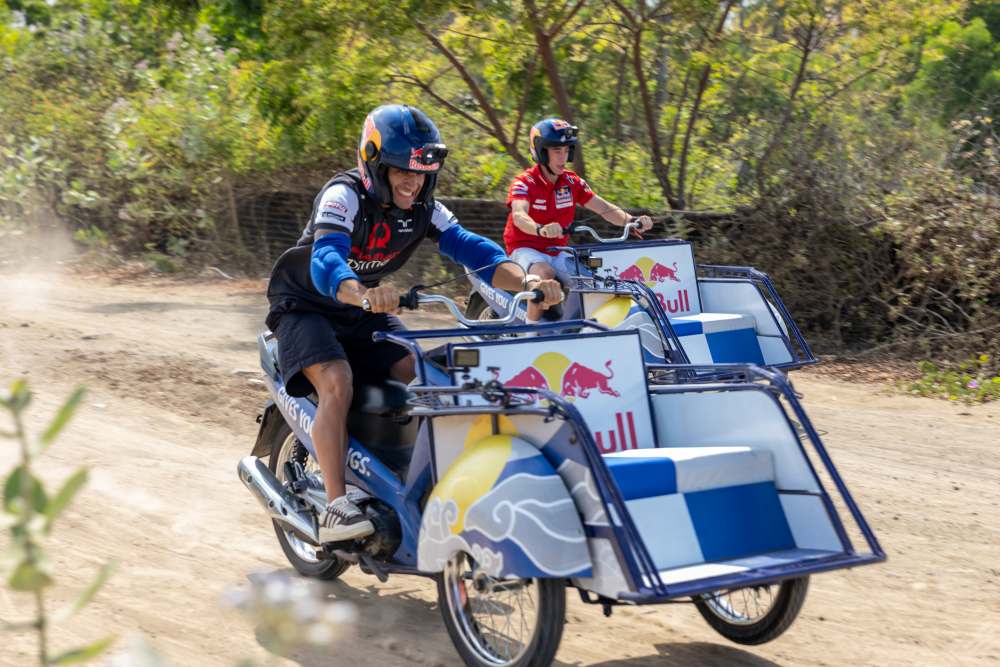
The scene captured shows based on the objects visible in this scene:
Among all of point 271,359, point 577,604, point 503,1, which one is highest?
point 503,1

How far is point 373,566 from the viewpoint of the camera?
15.6ft

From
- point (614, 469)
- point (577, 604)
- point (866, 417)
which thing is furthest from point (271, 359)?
point (866, 417)

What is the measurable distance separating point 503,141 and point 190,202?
5.45 m

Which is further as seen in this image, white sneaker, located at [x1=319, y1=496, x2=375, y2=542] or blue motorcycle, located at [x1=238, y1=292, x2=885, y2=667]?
white sneaker, located at [x1=319, y1=496, x2=375, y2=542]

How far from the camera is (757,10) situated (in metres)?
14.5

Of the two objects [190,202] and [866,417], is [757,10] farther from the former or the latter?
[190,202]

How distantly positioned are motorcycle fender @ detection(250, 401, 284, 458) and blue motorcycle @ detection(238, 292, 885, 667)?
76cm

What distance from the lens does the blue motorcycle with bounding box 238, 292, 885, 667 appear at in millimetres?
3773

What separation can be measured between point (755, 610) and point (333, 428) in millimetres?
1864

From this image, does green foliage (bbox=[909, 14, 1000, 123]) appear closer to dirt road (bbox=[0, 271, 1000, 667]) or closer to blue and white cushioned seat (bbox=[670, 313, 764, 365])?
dirt road (bbox=[0, 271, 1000, 667])

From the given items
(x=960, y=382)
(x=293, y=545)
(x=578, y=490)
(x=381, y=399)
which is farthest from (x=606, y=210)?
(x=578, y=490)

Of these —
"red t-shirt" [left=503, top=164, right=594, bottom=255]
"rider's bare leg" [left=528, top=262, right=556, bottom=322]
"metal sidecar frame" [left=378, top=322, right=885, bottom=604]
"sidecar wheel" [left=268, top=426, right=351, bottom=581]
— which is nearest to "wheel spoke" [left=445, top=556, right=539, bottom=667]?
"metal sidecar frame" [left=378, top=322, right=885, bottom=604]

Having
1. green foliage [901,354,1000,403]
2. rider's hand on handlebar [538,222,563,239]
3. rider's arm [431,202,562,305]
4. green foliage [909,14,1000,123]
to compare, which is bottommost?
green foliage [901,354,1000,403]

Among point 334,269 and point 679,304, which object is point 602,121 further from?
point 334,269
